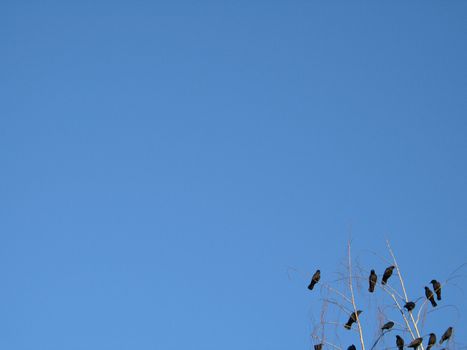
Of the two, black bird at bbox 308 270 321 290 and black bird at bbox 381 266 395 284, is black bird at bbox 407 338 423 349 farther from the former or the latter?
black bird at bbox 308 270 321 290

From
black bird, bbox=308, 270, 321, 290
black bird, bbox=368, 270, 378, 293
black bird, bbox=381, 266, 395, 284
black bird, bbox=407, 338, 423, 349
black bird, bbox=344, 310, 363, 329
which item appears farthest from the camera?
black bird, bbox=308, 270, 321, 290

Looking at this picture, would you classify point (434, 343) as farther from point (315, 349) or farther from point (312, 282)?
point (312, 282)

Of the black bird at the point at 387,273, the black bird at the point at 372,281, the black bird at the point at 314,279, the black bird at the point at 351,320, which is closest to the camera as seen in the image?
the black bird at the point at 351,320

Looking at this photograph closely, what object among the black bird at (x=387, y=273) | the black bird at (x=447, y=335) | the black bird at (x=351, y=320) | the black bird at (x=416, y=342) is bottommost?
the black bird at (x=416, y=342)

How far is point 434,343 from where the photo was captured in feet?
29.4

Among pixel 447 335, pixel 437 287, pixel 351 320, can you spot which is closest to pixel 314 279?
pixel 351 320

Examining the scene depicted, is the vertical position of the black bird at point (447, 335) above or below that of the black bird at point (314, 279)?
below

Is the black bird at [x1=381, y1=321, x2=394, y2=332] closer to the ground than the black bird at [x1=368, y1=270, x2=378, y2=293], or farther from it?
closer to the ground

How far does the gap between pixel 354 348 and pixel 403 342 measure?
0.71 m

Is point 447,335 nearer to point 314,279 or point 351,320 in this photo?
point 351,320

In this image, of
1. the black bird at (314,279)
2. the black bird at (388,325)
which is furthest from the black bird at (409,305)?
the black bird at (314,279)

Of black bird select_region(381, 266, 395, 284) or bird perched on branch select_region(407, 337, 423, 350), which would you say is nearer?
bird perched on branch select_region(407, 337, 423, 350)

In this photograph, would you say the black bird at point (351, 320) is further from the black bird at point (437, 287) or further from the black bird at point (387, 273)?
the black bird at point (437, 287)

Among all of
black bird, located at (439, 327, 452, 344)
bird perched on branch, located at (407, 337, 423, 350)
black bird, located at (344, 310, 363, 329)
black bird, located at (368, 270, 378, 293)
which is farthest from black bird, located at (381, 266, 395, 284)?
bird perched on branch, located at (407, 337, 423, 350)
